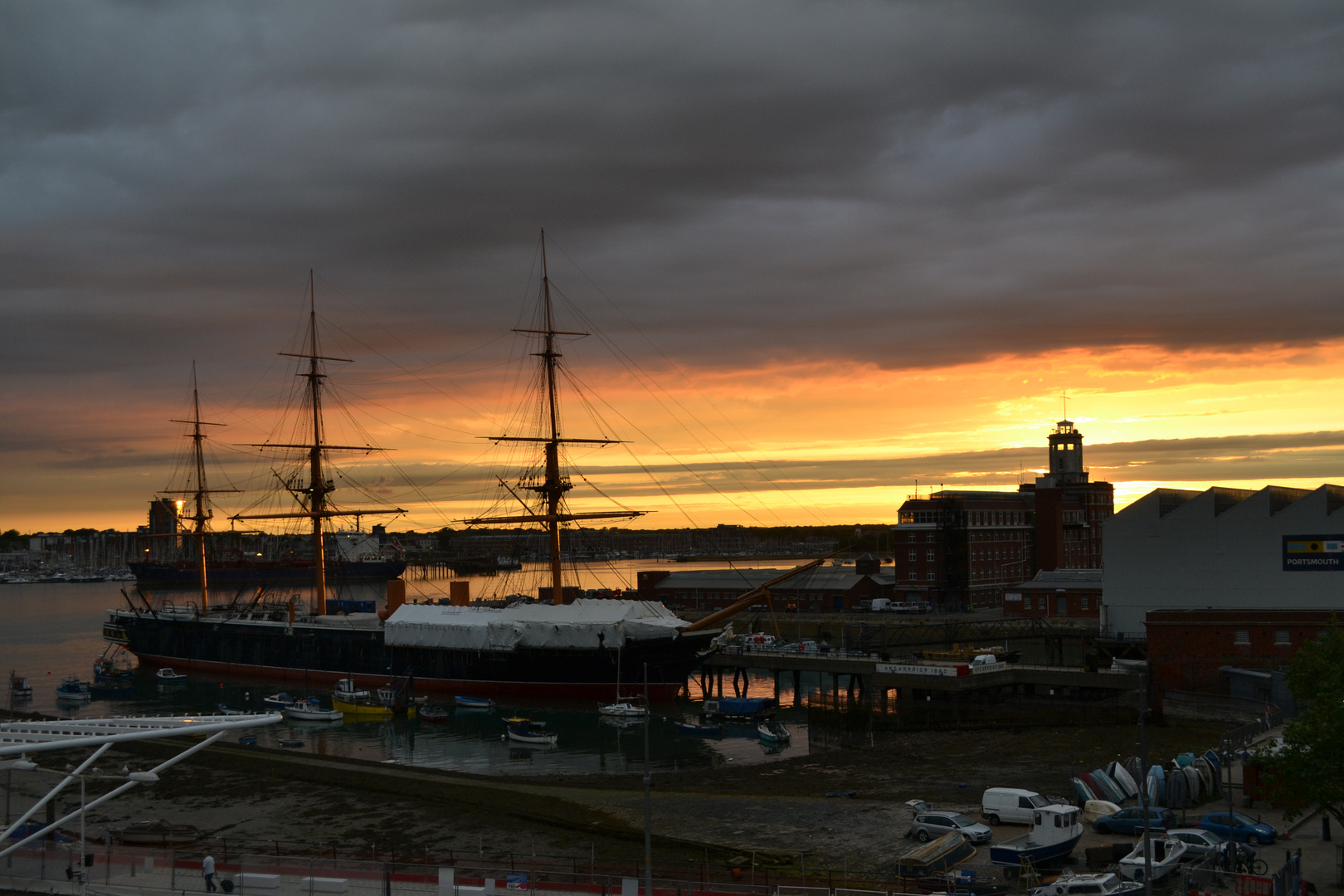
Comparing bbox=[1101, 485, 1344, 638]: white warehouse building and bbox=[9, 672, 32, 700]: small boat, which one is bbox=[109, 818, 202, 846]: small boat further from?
bbox=[1101, 485, 1344, 638]: white warehouse building

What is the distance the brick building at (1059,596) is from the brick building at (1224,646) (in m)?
29.8

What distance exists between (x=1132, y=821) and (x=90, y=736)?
25.4m

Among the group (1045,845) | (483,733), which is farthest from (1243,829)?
(483,733)

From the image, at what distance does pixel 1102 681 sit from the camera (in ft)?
182

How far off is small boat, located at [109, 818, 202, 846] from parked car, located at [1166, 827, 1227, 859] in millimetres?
25678

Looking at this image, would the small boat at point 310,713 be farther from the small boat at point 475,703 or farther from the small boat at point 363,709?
the small boat at point 475,703

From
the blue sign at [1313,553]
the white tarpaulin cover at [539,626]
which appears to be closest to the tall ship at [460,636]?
the white tarpaulin cover at [539,626]

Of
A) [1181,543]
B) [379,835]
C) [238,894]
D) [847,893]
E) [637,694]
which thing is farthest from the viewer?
[637,694]

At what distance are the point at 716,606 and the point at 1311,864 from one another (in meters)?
83.4

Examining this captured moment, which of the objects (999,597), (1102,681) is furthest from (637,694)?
(999,597)

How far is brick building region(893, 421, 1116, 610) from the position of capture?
333ft

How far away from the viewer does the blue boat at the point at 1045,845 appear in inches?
1026

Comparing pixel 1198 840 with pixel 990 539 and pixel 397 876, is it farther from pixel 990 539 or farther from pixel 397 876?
pixel 990 539

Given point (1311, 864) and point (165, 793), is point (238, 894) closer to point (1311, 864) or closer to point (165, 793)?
point (165, 793)
